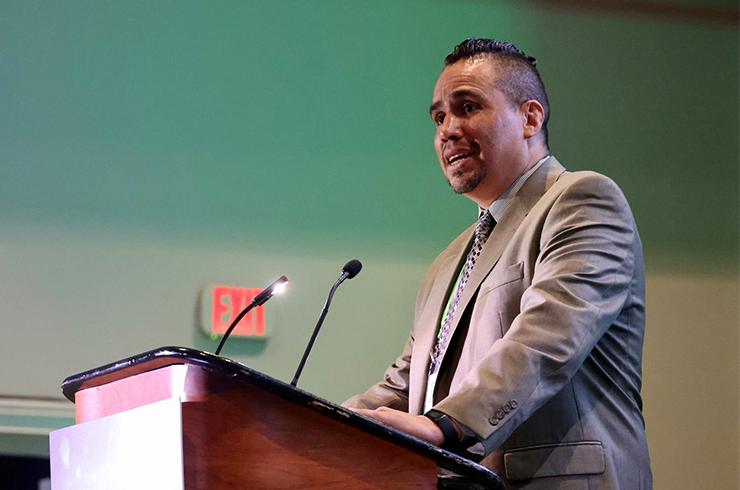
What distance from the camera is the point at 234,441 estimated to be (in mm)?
1084

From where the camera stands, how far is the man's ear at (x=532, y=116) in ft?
7.28

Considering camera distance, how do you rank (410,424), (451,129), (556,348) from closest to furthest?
(410,424), (556,348), (451,129)

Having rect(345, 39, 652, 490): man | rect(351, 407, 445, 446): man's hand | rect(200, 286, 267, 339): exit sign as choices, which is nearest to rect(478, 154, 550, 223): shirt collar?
rect(345, 39, 652, 490): man

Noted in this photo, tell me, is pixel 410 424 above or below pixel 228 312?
below

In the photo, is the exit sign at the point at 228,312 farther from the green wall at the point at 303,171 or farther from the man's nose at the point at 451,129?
the man's nose at the point at 451,129

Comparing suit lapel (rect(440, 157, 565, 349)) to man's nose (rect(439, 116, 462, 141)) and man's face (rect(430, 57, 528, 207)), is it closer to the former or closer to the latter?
man's face (rect(430, 57, 528, 207))

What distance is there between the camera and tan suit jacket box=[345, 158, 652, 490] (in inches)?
58.7

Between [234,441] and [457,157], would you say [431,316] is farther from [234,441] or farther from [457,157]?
[234,441]

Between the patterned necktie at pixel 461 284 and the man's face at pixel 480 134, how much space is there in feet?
0.29

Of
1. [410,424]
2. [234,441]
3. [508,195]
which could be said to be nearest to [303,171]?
[508,195]

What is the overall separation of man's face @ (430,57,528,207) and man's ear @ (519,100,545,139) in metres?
0.01

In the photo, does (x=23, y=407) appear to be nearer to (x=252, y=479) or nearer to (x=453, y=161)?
(x=453, y=161)

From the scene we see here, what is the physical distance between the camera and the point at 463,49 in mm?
2279

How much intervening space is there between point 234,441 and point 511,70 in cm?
146
